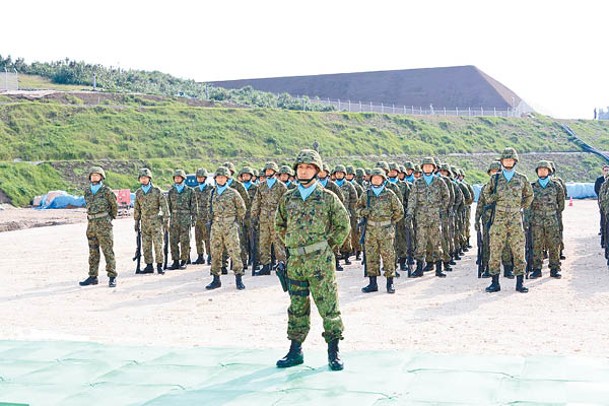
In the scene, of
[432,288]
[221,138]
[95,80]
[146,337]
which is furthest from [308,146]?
[146,337]

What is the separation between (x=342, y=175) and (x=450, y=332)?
22.9 ft

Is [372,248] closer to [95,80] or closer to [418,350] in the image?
[418,350]

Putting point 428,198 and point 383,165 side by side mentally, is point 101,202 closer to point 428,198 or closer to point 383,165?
point 383,165

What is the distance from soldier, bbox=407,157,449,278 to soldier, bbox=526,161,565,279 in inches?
60.4

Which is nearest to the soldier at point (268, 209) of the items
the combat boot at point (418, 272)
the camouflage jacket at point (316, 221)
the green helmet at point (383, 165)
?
the green helmet at point (383, 165)

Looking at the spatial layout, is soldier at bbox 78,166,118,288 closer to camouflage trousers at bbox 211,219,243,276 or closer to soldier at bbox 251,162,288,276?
camouflage trousers at bbox 211,219,243,276

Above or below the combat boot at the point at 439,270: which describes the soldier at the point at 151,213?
above

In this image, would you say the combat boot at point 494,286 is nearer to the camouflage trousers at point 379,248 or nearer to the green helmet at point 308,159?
the camouflage trousers at point 379,248

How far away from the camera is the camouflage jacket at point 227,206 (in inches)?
478

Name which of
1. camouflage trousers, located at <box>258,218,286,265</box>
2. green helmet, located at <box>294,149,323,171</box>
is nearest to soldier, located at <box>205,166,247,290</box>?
camouflage trousers, located at <box>258,218,286,265</box>

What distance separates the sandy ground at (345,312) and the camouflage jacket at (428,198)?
1.17 meters

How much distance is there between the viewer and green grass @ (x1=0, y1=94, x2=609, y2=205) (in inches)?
1612

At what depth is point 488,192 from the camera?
11406mm

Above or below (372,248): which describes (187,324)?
below
